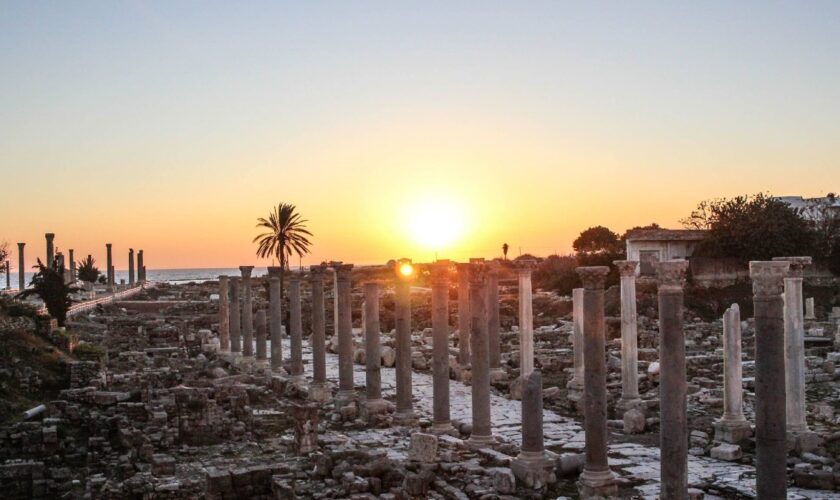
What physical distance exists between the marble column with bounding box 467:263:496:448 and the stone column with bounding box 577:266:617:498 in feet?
11.8

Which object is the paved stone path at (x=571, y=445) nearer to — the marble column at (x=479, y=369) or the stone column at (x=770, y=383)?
the marble column at (x=479, y=369)

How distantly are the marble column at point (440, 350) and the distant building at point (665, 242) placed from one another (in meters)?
37.2

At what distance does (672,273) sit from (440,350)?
25.8 ft

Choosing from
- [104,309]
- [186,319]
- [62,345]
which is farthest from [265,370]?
[104,309]

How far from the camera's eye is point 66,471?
1612 cm

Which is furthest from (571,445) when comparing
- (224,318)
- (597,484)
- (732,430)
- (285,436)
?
(224,318)

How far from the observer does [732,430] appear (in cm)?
1609

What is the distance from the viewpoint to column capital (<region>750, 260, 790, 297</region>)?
10.9 m

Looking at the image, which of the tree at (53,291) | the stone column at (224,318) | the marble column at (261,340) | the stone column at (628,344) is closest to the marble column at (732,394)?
the stone column at (628,344)

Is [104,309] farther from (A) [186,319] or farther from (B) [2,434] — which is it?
(B) [2,434]

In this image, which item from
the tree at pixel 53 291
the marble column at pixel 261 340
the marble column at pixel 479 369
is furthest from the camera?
the tree at pixel 53 291

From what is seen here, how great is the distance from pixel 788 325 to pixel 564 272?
147 feet

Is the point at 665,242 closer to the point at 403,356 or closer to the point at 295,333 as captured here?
the point at 295,333

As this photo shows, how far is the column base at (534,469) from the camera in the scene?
13.8 meters
